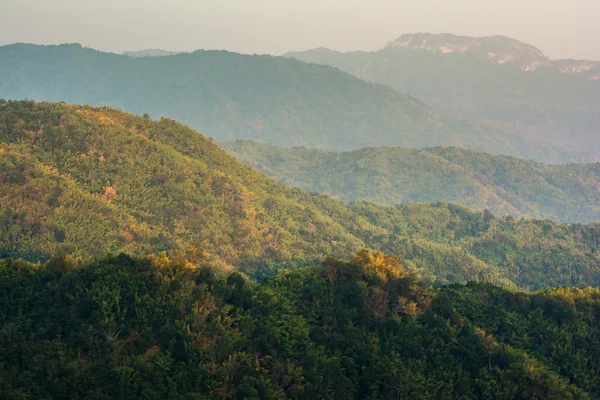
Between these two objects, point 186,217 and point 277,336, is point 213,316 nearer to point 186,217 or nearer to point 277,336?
point 277,336

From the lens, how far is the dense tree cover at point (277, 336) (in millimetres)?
29688

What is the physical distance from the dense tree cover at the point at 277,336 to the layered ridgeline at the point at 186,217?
318 inches

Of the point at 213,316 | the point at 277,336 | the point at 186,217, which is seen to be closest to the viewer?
the point at 277,336

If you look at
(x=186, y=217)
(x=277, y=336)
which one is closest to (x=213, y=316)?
(x=277, y=336)

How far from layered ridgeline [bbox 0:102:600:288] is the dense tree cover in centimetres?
809

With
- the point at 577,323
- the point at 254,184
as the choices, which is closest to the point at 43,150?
the point at 254,184

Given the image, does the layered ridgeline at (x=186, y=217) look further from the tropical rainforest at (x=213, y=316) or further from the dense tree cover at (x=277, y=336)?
the dense tree cover at (x=277, y=336)

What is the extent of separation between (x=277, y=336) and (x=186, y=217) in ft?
120

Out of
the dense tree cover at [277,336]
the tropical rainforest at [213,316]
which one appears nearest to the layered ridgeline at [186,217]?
the tropical rainforest at [213,316]

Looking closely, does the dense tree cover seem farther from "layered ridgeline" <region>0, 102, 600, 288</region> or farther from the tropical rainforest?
"layered ridgeline" <region>0, 102, 600, 288</region>

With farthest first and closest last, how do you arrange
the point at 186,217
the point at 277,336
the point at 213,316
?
the point at 186,217
the point at 213,316
the point at 277,336

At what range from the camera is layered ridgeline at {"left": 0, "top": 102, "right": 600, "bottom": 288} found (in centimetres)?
5622

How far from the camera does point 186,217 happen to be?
68.9m

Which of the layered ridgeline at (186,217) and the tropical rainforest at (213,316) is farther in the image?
the layered ridgeline at (186,217)
